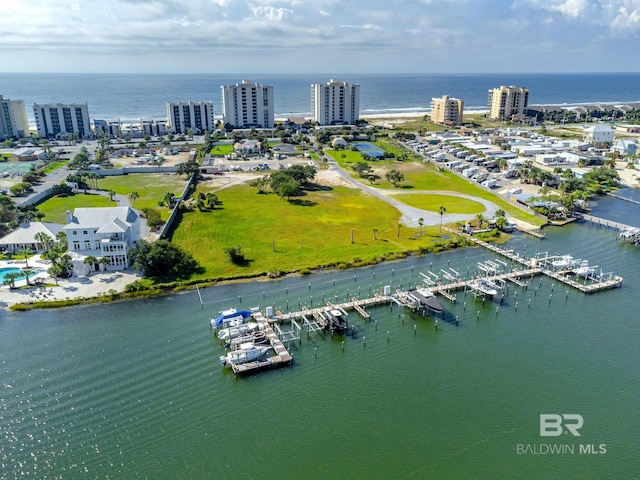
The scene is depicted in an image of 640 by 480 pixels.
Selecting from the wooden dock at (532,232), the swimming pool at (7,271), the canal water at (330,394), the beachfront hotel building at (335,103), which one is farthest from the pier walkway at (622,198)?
the beachfront hotel building at (335,103)

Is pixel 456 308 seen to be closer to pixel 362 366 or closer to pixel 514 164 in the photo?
pixel 362 366

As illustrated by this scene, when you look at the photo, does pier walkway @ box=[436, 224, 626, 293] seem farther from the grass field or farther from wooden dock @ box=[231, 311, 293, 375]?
wooden dock @ box=[231, 311, 293, 375]

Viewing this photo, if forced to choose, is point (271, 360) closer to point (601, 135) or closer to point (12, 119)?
point (601, 135)

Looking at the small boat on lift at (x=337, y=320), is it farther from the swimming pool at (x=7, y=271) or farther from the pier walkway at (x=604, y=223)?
the pier walkway at (x=604, y=223)

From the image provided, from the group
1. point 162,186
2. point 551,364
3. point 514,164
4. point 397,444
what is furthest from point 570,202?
point 162,186

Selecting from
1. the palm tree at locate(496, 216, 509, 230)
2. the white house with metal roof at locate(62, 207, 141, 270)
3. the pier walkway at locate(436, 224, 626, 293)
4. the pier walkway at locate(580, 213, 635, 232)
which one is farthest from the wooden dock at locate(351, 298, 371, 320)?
the pier walkway at locate(580, 213, 635, 232)

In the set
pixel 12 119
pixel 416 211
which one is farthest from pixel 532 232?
pixel 12 119
